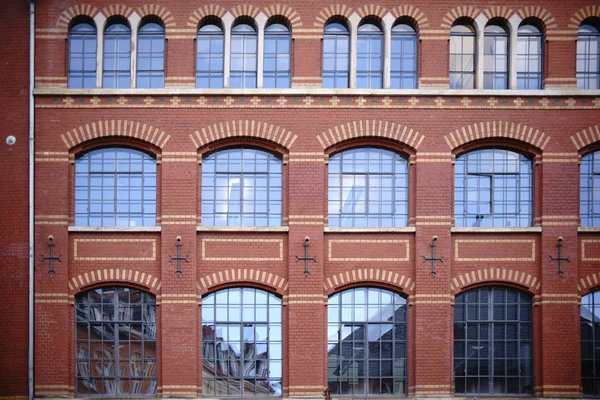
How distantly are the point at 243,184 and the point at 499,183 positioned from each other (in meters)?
5.79

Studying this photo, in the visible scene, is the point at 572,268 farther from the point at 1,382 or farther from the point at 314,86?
the point at 1,382

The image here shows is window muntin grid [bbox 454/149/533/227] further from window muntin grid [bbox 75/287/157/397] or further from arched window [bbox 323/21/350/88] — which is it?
window muntin grid [bbox 75/287/157/397]


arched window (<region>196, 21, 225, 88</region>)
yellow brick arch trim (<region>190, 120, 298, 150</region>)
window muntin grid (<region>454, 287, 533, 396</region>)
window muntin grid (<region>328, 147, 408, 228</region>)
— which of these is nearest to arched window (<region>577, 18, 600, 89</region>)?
window muntin grid (<region>328, 147, 408, 228</region>)

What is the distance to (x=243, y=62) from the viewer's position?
1905 cm

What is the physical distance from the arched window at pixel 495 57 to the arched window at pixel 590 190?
2.55 m

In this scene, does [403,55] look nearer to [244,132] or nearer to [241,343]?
[244,132]

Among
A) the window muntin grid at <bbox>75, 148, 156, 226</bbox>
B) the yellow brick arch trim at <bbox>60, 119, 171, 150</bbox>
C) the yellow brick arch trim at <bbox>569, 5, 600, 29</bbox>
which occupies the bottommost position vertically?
the window muntin grid at <bbox>75, 148, 156, 226</bbox>

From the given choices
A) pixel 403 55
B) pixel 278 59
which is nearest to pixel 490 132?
pixel 403 55

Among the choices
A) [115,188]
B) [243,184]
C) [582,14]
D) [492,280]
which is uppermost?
[582,14]

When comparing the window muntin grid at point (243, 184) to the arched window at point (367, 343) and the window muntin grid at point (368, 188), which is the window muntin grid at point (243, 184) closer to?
the window muntin grid at point (368, 188)

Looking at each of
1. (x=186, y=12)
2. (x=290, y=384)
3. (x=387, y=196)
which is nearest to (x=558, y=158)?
(x=387, y=196)

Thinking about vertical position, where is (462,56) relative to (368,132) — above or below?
above

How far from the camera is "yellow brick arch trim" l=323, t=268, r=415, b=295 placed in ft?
60.7

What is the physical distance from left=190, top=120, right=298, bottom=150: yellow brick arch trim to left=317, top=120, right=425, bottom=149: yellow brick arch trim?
2.43ft
